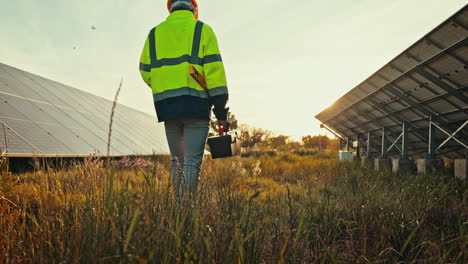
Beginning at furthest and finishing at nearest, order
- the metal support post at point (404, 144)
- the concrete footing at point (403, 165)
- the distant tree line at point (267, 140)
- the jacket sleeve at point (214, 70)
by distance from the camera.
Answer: the distant tree line at point (267, 140)
the metal support post at point (404, 144)
the concrete footing at point (403, 165)
the jacket sleeve at point (214, 70)

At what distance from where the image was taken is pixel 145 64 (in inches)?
122

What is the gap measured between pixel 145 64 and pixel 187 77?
0.68 m

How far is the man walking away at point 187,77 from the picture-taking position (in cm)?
275

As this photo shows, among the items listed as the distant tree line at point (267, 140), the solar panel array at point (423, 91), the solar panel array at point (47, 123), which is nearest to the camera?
the solar panel array at point (423, 91)

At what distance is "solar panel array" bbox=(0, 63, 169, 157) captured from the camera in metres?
5.76

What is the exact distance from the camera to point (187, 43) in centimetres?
275

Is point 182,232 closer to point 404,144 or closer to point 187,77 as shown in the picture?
point 187,77

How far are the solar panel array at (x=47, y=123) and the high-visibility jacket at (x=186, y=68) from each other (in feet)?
6.82

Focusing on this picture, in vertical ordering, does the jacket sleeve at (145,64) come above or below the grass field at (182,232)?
above

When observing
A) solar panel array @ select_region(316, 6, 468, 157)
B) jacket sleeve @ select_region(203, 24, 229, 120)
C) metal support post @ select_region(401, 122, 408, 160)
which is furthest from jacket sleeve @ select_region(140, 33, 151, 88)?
metal support post @ select_region(401, 122, 408, 160)

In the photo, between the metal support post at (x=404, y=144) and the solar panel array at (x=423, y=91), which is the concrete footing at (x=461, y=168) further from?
the metal support post at (x=404, y=144)

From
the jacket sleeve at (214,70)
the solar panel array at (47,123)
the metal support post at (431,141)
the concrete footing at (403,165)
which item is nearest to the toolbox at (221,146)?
the jacket sleeve at (214,70)

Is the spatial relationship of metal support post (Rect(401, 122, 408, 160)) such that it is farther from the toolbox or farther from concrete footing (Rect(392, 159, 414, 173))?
the toolbox

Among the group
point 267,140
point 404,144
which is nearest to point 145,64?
point 404,144
